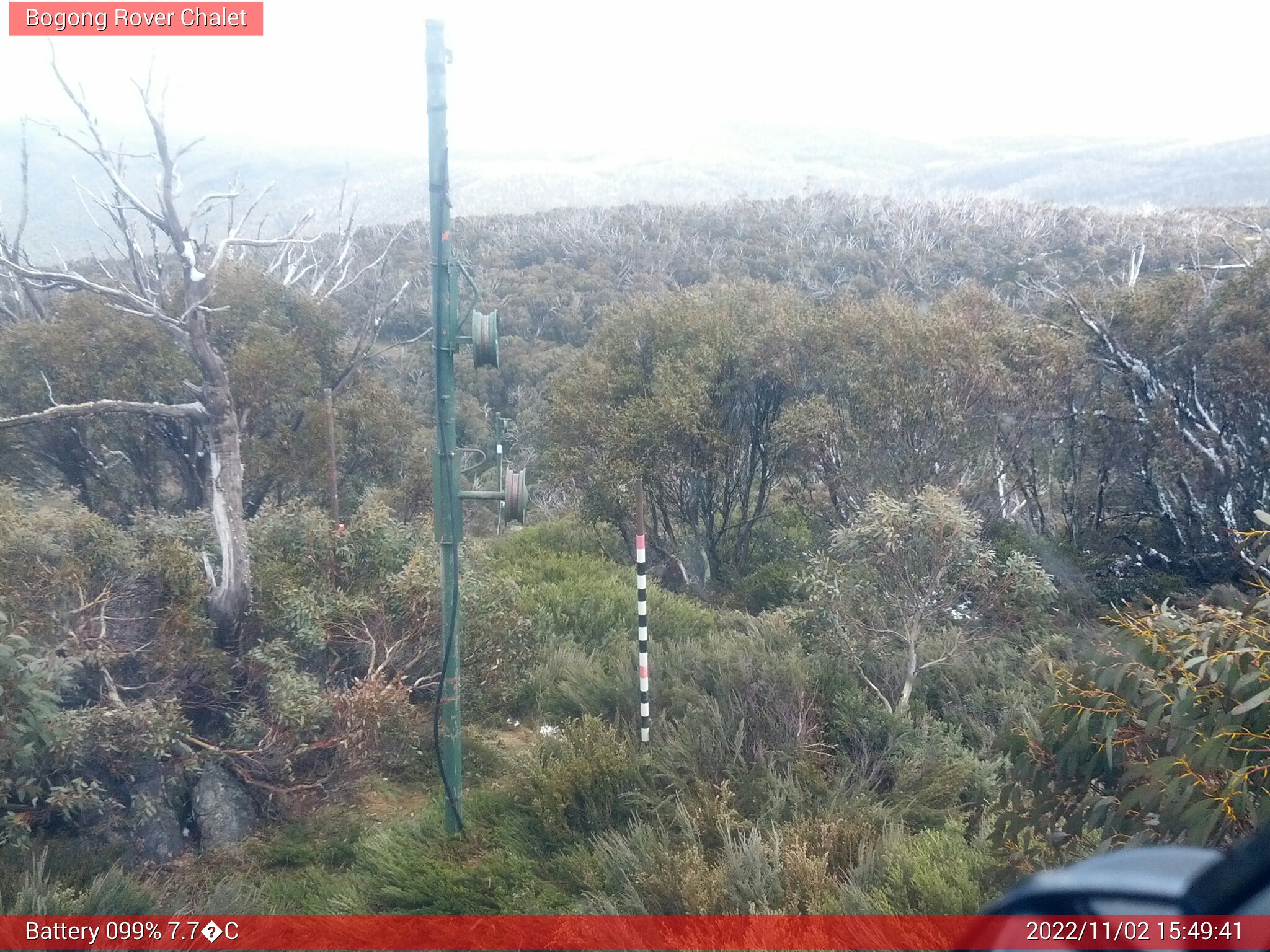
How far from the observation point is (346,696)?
6059 millimetres

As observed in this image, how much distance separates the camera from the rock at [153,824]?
17.1ft

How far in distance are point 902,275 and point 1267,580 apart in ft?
62.5

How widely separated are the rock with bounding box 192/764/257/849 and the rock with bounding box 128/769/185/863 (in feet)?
0.49

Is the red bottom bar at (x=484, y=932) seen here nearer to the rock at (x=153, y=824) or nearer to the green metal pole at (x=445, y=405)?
the green metal pole at (x=445, y=405)

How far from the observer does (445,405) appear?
509cm

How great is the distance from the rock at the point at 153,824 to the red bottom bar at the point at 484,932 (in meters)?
1.44

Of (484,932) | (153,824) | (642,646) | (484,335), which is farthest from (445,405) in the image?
(153,824)

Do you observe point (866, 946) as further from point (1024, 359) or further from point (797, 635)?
point (1024, 359)

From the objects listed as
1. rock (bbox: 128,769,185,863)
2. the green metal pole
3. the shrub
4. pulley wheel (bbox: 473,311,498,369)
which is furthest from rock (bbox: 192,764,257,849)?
pulley wheel (bbox: 473,311,498,369)

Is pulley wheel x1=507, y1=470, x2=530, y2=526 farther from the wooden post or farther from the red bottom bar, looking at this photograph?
the wooden post

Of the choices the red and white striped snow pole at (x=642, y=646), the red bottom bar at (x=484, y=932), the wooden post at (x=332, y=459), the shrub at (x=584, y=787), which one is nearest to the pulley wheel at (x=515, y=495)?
the red and white striped snow pole at (x=642, y=646)

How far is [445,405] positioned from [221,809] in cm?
310

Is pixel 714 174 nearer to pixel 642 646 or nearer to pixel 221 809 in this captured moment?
pixel 642 646

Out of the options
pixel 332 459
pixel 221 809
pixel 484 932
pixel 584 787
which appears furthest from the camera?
pixel 332 459
